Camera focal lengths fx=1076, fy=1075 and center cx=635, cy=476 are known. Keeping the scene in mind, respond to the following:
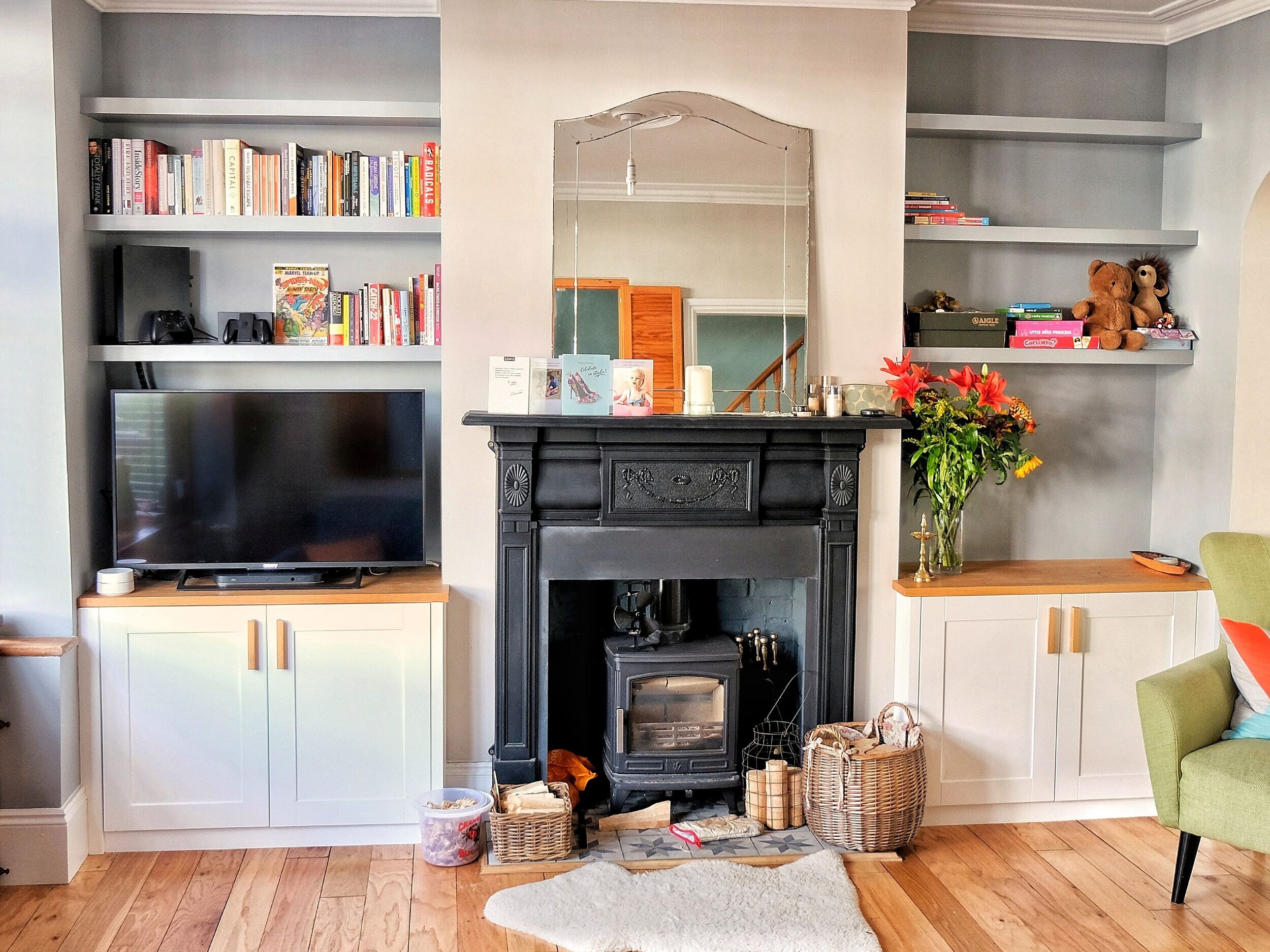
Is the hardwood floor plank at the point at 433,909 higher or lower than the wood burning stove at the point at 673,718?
lower

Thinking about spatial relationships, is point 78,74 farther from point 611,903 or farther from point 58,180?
point 611,903

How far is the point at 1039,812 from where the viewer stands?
11.3 feet

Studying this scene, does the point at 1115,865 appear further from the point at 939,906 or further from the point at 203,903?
the point at 203,903

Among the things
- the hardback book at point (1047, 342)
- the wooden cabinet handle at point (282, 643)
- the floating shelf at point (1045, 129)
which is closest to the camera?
the wooden cabinet handle at point (282, 643)

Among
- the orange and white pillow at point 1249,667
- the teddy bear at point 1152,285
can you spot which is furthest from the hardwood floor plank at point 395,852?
the teddy bear at point 1152,285

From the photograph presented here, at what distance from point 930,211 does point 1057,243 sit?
46 centimetres

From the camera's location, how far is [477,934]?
270cm

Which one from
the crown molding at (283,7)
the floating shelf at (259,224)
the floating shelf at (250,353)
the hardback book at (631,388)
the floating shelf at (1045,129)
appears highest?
the crown molding at (283,7)

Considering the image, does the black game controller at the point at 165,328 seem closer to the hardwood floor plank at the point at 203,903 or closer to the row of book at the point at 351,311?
the row of book at the point at 351,311

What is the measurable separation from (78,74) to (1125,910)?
12.3 feet

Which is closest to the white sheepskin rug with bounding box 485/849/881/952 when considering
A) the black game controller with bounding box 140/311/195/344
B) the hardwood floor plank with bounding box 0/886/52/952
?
the hardwood floor plank with bounding box 0/886/52/952

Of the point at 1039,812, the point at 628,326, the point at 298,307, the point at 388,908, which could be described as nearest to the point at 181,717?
the point at 388,908

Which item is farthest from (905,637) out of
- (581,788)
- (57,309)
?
(57,309)

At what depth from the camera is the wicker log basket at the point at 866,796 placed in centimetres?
309
